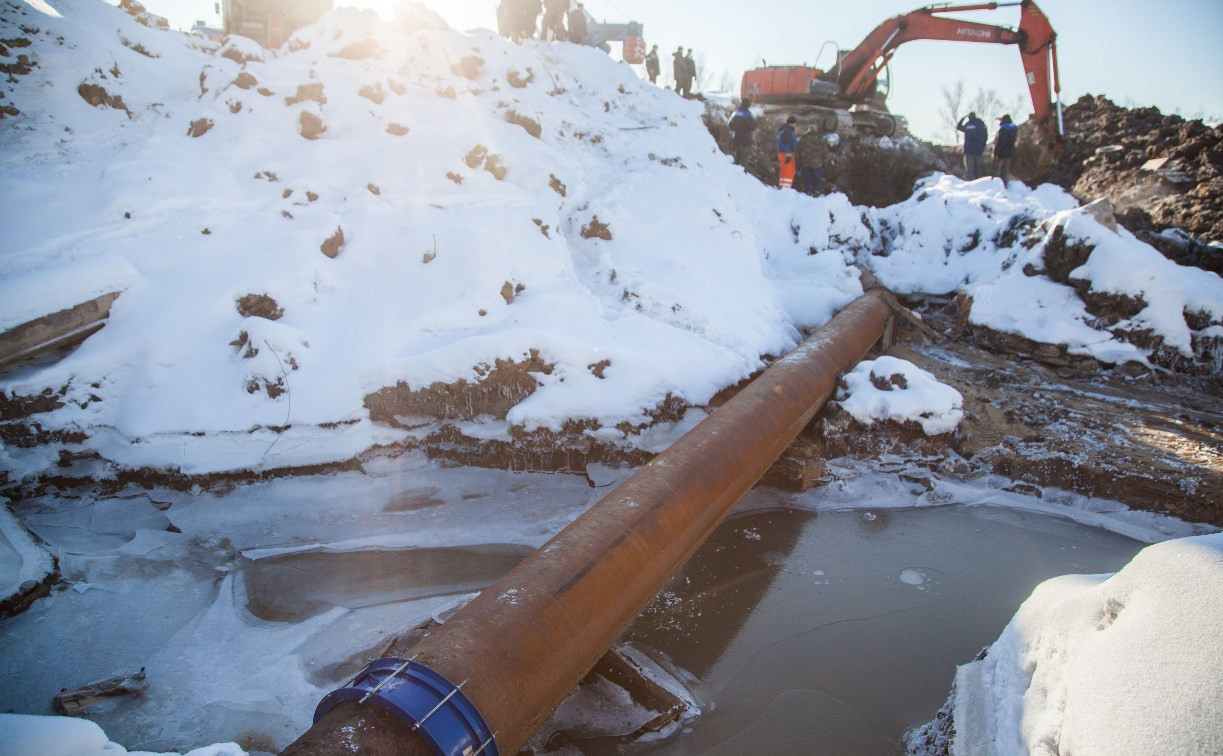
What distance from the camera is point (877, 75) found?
1405 centimetres

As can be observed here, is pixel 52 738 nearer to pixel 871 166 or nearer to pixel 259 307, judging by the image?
pixel 259 307

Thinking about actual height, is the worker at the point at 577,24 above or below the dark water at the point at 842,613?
above

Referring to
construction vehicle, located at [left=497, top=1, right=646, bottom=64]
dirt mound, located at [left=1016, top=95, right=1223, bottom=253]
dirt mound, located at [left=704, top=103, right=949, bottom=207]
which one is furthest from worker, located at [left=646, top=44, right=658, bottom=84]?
dirt mound, located at [left=1016, top=95, right=1223, bottom=253]

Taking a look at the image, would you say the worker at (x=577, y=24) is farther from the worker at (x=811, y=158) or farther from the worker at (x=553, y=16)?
the worker at (x=811, y=158)

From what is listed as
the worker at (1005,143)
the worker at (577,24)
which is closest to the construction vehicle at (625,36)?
the worker at (577,24)

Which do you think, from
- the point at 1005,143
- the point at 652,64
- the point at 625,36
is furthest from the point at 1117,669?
the point at 625,36

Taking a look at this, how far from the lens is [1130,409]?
18.7 ft

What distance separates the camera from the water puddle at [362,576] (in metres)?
3.23

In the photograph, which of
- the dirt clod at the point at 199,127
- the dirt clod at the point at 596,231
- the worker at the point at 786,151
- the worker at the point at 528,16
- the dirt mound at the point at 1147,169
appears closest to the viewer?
the dirt clod at the point at 199,127

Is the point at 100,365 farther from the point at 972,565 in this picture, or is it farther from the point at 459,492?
the point at 972,565

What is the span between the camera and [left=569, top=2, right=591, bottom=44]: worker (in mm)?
13227

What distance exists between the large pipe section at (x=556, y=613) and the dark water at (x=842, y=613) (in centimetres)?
51

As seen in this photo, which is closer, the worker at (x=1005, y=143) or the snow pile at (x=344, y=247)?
the snow pile at (x=344, y=247)

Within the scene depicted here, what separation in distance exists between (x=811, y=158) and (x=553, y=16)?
5.88 meters
